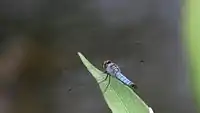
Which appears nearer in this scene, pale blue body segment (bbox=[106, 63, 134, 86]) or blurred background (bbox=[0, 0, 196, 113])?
pale blue body segment (bbox=[106, 63, 134, 86])

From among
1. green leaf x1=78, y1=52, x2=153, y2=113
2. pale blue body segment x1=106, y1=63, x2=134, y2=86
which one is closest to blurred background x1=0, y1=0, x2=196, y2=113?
pale blue body segment x1=106, y1=63, x2=134, y2=86

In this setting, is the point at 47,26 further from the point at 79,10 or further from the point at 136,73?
the point at 136,73

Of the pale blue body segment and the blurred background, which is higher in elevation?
the blurred background

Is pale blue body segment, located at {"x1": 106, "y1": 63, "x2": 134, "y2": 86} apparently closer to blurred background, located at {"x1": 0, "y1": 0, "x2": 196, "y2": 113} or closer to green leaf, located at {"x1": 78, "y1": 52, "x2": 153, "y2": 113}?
green leaf, located at {"x1": 78, "y1": 52, "x2": 153, "y2": 113}

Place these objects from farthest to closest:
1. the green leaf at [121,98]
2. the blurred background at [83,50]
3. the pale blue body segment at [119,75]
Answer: the blurred background at [83,50] < the pale blue body segment at [119,75] < the green leaf at [121,98]

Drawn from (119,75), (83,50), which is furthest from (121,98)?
(83,50)

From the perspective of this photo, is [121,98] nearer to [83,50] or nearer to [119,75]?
[119,75]

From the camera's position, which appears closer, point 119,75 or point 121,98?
point 121,98

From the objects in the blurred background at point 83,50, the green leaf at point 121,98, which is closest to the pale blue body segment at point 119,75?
the green leaf at point 121,98

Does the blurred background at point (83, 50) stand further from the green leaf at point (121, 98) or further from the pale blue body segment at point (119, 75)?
the green leaf at point (121, 98)
